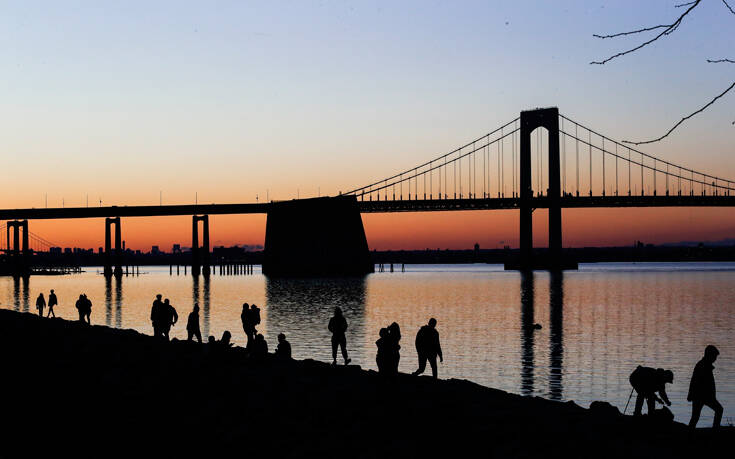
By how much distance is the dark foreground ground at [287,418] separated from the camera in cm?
1179

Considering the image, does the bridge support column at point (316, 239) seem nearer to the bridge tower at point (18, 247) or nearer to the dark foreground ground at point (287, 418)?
the bridge tower at point (18, 247)

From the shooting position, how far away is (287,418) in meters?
13.7

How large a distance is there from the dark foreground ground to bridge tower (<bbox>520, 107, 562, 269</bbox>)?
11724 centimetres

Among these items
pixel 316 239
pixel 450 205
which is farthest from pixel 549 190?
pixel 316 239

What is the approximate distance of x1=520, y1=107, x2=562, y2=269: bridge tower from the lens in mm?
134250

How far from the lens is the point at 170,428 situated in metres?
13.1

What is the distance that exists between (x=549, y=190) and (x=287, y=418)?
127 meters

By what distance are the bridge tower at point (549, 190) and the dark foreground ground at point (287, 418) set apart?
11724 cm

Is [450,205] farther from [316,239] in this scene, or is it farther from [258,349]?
[258,349]

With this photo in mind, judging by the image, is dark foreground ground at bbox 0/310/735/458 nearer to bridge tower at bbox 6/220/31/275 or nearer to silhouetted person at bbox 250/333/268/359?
silhouetted person at bbox 250/333/268/359

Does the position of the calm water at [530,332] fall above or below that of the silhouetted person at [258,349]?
below

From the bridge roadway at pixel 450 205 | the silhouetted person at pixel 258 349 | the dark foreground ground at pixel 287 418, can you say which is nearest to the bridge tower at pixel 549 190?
the bridge roadway at pixel 450 205

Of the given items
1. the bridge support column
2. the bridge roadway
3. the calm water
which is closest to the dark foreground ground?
the calm water

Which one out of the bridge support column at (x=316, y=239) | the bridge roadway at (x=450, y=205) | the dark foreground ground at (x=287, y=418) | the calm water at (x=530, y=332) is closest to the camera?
the dark foreground ground at (x=287, y=418)
